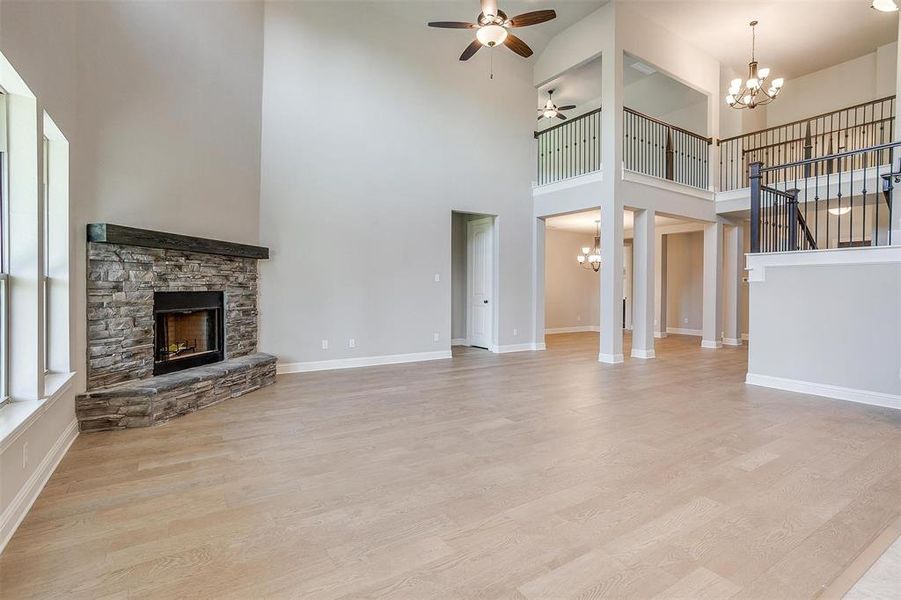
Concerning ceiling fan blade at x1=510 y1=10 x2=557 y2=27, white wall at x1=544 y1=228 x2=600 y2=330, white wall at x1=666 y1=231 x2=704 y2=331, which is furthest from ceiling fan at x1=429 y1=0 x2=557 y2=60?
white wall at x1=666 y1=231 x2=704 y2=331

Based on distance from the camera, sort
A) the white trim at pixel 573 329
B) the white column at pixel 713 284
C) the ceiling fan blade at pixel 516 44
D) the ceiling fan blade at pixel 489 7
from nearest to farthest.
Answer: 1. the ceiling fan blade at pixel 489 7
2. the ceiling fan blade at pixel 516 44
3. the white column at pixel 713 284
4. the white trim at pixel 573 329

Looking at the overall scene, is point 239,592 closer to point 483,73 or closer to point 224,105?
point 224,105

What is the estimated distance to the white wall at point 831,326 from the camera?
427cm

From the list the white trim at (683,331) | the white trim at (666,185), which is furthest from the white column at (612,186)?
the white trim at (683,331)

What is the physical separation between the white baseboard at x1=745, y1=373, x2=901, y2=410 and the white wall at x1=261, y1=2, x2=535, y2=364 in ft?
12.6

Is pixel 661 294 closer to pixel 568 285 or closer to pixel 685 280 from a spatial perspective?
pixel 685 280

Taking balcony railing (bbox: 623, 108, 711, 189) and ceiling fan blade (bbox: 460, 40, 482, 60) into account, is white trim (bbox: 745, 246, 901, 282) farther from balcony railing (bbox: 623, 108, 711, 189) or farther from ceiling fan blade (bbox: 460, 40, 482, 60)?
ceiling fan blade (bbox: 460, 40, 482, 60)

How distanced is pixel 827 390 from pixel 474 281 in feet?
17.3

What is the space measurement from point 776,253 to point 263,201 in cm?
605

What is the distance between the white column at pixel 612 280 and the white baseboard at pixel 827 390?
72.0 inches

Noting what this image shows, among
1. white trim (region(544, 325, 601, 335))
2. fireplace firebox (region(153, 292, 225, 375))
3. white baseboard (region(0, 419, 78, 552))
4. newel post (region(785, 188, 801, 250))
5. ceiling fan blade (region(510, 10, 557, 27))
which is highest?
ceiling fan blade (region(510, 10, 557, 27))

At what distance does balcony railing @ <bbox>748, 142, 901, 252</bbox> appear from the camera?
520 centimetres

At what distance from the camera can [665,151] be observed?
8.18 metres

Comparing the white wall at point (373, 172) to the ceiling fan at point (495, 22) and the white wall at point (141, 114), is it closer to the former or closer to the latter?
the white wall at point (141, 114)
